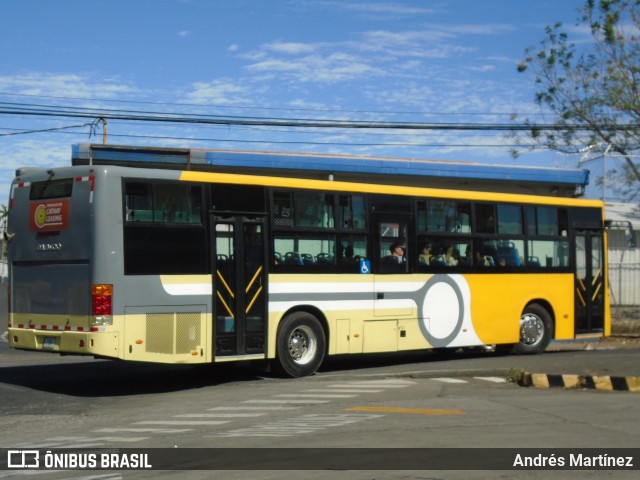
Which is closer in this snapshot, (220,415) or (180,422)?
(180,422)

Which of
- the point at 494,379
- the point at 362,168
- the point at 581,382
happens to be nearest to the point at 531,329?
the point at 494,379

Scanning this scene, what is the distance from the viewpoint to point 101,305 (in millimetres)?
14000

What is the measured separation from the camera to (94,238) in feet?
46.4

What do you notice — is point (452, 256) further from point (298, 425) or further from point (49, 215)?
→ point (298, 425)

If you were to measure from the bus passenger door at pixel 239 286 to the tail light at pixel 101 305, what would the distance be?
187 centimetres

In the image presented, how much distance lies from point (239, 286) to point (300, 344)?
174 cm

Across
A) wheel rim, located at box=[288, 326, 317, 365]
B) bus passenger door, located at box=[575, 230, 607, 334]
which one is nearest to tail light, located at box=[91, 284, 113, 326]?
wheel rim, located at box=[288, 326, 317, 365]

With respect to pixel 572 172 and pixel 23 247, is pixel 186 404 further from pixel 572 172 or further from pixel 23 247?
pixel 572 172

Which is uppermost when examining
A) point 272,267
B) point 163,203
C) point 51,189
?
point 51,189

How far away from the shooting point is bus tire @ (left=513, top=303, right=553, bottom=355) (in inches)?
818

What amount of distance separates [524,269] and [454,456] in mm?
11940

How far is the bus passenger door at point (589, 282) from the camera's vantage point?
21.5m

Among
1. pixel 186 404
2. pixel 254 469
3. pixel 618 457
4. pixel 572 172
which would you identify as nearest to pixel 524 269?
pixel 186 404

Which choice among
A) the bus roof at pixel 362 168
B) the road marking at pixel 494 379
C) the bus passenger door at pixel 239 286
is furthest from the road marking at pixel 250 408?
the bus roof at pixel 362 168
